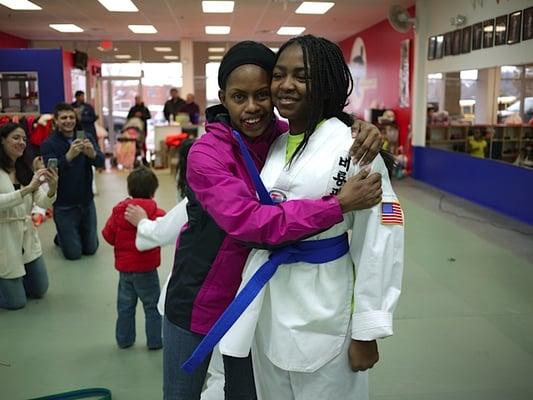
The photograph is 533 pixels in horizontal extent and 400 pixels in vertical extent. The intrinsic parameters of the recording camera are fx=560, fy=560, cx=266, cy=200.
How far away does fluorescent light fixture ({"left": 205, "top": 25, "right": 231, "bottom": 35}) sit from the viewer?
13977 mm

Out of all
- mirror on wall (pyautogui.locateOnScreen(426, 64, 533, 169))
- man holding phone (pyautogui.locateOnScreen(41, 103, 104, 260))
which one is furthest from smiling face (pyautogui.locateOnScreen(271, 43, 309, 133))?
mirror on wall (pyautogui.locateOnScreen(426, 64, 533, 169))

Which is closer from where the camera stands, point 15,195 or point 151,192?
point 151,192

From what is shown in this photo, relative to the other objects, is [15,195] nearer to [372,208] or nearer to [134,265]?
[134,265]

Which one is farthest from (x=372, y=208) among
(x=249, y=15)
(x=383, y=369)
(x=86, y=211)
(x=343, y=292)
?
(x=249, y=15)

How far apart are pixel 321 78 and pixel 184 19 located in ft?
38.8

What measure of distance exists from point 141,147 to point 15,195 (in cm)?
880

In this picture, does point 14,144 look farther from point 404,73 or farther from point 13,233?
point 404,73

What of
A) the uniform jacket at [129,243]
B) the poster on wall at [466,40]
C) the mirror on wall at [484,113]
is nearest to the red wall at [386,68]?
the mirror on wall at [484,113]

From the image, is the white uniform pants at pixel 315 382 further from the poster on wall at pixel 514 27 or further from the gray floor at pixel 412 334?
the poster on wall at pixel 514 27

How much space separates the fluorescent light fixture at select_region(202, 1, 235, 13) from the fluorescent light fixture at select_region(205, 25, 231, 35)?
2.46 meters

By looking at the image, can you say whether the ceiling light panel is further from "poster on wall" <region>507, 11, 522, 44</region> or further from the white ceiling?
"poster on wall" <region>507, 11, 522, 44</region>

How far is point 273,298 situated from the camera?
1.49m

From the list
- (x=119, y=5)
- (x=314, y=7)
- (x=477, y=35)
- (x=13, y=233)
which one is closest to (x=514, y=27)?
(x=477, y=35)

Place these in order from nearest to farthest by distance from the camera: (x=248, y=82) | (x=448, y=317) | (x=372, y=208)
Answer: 1. (x=372, y=208)
2. (x=248, y=82)
3. (x=448, y=317)
